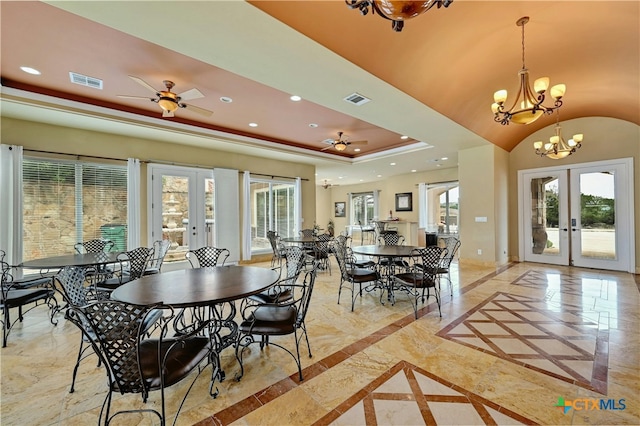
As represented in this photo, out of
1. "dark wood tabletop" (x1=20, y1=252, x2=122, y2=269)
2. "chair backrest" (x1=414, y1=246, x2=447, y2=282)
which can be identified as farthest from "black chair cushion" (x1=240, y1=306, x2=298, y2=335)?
"dark wood tabletop" (x1=20, y1=252, x2=122, y2=269)

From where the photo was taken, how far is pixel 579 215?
6133 mm

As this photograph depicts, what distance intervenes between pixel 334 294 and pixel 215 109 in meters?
3.85

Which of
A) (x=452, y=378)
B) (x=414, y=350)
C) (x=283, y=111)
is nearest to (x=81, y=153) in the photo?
(x=283, y=111)

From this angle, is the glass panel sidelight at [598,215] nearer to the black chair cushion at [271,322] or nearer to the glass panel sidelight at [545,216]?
the glass panel sidelight at [545,216]

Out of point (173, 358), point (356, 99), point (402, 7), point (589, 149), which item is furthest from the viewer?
point (589, 149)

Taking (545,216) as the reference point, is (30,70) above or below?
above

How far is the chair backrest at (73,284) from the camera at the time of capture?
213 centimetres

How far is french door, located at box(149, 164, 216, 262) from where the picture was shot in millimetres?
5773

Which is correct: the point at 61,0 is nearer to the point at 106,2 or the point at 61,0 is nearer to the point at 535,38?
the point at 106,2

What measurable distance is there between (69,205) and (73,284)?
12.4 feet

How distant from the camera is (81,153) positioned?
196 inches

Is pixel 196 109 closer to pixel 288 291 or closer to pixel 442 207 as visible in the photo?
pixel 288 291

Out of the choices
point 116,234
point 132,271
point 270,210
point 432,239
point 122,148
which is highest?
point 122,148

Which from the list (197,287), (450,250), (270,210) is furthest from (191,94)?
(270,210)
